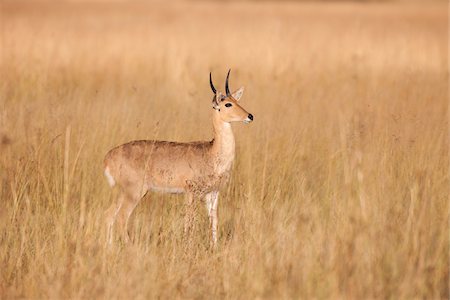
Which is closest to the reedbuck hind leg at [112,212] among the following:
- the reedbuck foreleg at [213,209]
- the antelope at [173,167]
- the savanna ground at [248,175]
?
the antelope at [173,167]

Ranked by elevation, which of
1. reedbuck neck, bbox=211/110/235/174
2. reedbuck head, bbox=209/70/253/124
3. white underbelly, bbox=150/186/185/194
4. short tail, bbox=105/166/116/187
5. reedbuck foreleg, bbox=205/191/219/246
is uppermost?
reedbuck head, bbox=209/70/253/124

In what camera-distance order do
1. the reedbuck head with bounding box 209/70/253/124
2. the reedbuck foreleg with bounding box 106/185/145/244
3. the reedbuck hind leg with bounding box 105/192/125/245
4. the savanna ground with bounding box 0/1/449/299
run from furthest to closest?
1. the reedbuck head with bounding box 209/70/253/124
2. the reedbuck foreleg with bounding box 106/185/145/244
3. the reedbuck hind leg with bounding box 105/192/125/245
4. the savanna ground with bounding box 0/1/449/299

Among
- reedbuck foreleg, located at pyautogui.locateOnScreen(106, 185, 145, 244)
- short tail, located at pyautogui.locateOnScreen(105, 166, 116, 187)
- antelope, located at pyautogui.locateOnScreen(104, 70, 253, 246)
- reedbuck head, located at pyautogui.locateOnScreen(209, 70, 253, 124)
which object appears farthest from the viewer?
reedbuck head, located at pyautogui.locateOnScreen(209, 70, 253, 124)

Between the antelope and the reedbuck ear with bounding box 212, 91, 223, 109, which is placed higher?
the reedbuck ear with bounding box 212, 91, 223, 109

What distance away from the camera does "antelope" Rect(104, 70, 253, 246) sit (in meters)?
5.82

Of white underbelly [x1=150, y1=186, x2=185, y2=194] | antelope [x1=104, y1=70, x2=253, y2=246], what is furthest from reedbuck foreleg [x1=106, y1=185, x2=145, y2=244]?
white underbelly [x1=150, y1=186, x2=185, y2=194]

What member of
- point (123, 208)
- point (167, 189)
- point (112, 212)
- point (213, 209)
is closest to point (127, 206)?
point (123, 208)

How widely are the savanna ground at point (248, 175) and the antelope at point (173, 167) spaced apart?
0.51 feet

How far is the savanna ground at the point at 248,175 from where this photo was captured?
4.25 m

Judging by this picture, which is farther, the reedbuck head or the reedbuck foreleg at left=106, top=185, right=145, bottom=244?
the reedbuck head

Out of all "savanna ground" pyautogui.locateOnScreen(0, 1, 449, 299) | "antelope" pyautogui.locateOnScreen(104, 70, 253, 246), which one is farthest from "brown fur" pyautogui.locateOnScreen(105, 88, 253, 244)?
"savanna ground" pyautogui.locateOnScreen(0, 1, 449, 299)

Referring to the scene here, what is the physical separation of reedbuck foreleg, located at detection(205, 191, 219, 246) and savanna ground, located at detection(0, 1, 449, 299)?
0.30ft

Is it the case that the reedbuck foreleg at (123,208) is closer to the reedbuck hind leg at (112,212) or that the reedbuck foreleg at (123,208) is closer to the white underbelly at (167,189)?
the reedbuck hind leg at (112,212)

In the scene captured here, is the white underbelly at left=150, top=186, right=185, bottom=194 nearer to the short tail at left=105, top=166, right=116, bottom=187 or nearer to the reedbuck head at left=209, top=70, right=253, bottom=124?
the short tail at left=105, top=166, right=116, bottom=187
